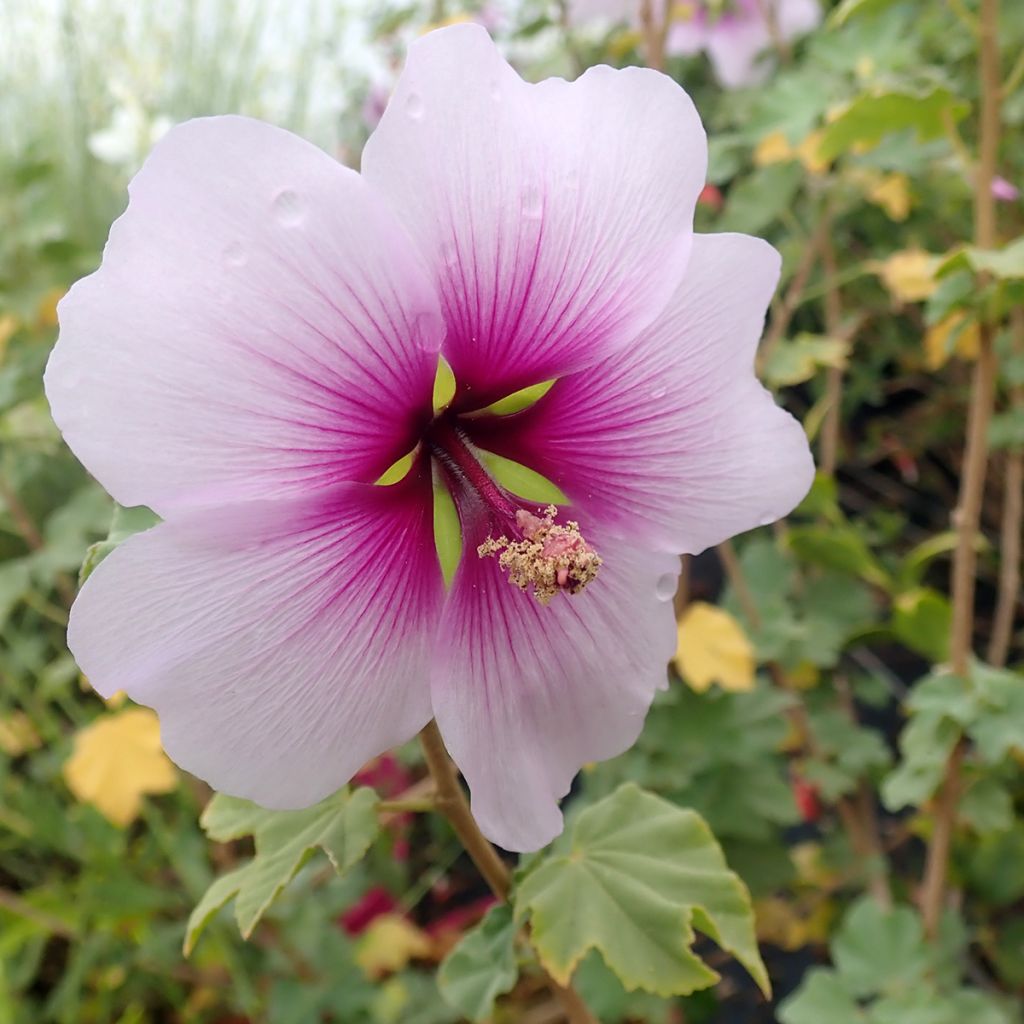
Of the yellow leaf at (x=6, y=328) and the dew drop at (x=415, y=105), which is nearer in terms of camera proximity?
the dew drop at (x=415, y=105)

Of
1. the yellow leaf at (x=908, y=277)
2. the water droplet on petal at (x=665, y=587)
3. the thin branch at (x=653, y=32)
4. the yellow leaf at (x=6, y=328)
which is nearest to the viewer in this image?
the water droplet on petal at (x=665, y=587)

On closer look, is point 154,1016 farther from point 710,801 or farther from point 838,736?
point 838,736

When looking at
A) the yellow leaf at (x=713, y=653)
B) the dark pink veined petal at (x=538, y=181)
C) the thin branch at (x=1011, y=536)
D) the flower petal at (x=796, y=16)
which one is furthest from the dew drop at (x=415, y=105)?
the flower petal at (x=796, y=16)

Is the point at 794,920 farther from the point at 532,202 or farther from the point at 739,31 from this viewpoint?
the point at 739,31

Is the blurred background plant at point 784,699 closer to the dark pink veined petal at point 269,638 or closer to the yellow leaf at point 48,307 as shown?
the yellow leaf at point 48,307

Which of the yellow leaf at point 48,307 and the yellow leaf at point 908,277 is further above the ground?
the yellow leaf at point 908,277

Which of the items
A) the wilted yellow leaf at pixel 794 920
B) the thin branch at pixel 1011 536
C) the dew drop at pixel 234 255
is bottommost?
the wilted yellow leaf at pixel 794 920

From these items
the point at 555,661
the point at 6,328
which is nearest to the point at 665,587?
the point at 555,661

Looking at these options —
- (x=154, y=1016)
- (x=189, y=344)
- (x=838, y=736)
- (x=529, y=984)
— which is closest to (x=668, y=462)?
(x=189, y=344)

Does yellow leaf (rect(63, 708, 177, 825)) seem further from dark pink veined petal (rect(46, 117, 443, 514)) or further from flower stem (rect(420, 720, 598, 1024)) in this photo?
dark pink veined petal (rect(46, 117, 443, 514))
